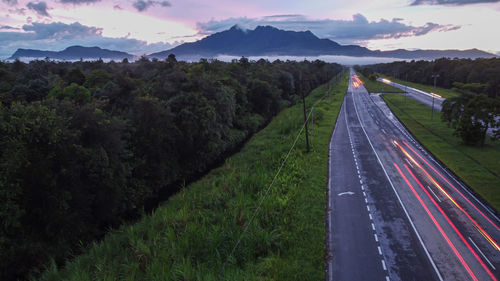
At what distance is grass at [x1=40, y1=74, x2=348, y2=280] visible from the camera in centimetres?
1483

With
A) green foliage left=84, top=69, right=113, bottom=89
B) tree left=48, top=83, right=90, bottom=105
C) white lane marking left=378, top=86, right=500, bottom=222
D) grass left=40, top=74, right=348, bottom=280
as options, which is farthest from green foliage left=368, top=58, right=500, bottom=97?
green foliage left=84, top=69, right=113, bottom=89

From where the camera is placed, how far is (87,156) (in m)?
22.8

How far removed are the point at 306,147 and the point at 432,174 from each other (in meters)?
13.9

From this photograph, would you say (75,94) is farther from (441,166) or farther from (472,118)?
(472,118)

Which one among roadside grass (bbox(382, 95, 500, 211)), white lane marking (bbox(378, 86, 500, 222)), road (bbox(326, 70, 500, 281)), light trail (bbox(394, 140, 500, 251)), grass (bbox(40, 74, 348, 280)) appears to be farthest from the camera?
roadside grass (bbox(382, 95, 500, 211))

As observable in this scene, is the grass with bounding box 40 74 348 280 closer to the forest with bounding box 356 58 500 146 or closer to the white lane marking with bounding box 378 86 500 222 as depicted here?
the white lane marking with bounding box 378 86 500 222

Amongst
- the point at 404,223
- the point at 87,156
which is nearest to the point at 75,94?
the point at 87,156

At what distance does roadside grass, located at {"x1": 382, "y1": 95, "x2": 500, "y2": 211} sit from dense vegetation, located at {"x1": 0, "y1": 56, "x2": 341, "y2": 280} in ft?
90.8

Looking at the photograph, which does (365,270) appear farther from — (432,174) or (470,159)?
(470,159)

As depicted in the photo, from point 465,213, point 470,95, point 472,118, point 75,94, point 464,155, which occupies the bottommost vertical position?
point 465,213

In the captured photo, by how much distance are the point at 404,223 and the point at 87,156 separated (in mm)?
23475

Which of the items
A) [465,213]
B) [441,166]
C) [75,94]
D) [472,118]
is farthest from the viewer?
[472,118]

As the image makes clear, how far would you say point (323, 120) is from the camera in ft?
190

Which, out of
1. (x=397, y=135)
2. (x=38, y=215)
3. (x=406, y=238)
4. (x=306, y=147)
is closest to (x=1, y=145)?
(x=38, y=215)
